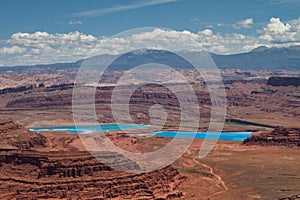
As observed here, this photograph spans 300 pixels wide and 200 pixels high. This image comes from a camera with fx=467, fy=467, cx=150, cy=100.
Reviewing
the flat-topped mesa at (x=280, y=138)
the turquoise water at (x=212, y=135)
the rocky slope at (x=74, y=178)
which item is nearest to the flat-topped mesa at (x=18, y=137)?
the rocky slope at (x=74, y=178)

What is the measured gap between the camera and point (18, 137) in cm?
12069

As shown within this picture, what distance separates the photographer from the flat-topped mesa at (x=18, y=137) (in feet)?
381

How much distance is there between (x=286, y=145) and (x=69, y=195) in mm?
86416

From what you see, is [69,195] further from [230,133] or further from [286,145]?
[230,133]

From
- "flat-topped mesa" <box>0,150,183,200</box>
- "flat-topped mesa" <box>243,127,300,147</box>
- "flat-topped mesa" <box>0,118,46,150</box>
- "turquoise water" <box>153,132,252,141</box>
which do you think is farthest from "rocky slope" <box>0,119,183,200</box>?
"turquoise water" <box>153,132,252,141</box>

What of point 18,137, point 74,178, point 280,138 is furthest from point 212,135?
point 74,178

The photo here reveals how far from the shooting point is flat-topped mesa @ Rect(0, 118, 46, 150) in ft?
381

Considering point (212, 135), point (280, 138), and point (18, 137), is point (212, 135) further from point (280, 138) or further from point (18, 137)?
point (18, 137)

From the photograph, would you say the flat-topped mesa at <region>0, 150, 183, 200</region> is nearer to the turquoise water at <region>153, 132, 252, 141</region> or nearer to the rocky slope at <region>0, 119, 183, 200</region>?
the rocky slope at <region>0, 119, 183, 200</region>

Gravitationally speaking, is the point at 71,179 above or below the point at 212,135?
below

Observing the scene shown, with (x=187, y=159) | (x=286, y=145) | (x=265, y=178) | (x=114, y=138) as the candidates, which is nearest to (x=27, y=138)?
(x=114, y=138)

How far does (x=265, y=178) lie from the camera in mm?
101625

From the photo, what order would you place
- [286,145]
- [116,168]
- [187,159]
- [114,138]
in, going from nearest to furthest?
1. [116,168]
2. [187,159]
3. [114,138]
4. [286,145]

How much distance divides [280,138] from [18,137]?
80.0 m
